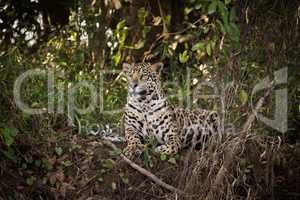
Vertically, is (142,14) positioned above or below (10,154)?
above

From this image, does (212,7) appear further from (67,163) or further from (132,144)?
(67,163)

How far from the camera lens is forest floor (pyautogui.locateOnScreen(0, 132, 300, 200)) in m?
7.40

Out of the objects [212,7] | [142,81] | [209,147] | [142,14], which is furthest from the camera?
[142,14]

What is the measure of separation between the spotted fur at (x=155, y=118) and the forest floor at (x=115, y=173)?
357mm

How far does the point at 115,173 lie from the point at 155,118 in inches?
31.9

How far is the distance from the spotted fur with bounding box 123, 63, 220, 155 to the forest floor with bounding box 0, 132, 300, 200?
1.17 ft

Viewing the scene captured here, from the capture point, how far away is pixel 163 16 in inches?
400

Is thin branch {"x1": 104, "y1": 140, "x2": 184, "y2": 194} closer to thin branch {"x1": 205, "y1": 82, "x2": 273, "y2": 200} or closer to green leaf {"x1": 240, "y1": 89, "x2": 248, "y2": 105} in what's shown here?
thin branch {"x1": 205, "y1": 82, "x2": 273, "y2": 200}

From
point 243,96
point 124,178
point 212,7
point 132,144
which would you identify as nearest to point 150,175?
point 124,178

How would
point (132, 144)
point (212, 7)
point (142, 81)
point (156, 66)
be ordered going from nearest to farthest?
point (212, 7), point (132, 144), point (142, 81), point (156, 66)

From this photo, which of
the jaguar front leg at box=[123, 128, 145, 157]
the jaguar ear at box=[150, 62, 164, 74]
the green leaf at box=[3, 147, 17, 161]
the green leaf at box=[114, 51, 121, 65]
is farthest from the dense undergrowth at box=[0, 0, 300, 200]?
the green leaf at box=[114, 51, 121, 65]

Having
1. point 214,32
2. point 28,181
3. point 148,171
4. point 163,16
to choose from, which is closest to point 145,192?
point 148,171

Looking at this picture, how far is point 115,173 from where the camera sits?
7.57 m

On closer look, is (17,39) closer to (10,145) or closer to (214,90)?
(10,145)
